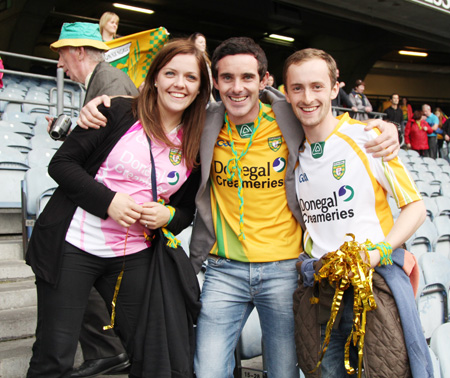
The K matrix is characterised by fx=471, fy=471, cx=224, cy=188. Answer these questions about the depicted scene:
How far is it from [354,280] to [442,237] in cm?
382

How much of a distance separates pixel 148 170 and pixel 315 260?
0.71 metres

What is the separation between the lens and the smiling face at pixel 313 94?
1814mm

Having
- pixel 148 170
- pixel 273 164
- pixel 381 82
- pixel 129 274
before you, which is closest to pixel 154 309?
pixel 129 274

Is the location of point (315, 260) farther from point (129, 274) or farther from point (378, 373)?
point (129, 274)

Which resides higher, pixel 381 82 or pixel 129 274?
pixel 381 82

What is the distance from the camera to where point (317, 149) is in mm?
1866

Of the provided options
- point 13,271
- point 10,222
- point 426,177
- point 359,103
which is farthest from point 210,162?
point 359,103

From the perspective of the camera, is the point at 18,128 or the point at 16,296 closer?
the point at 16,296

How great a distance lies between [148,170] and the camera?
1.79 m

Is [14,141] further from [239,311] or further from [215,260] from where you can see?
[239,311]

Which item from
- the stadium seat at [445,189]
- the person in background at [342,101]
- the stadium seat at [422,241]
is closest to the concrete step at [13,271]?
the stadium seat at [422,241]

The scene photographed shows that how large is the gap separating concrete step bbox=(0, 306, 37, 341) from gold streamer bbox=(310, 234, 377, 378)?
6.06 ft

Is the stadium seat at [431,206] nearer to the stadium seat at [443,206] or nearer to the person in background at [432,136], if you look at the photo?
the stadium seat at [443,206]

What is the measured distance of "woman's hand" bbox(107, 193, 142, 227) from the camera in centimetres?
167
